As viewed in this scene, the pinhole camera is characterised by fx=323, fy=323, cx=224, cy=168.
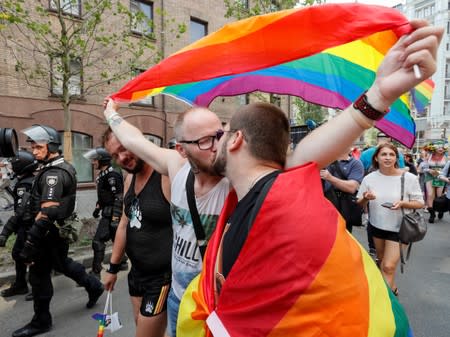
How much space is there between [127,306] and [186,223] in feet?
8.75

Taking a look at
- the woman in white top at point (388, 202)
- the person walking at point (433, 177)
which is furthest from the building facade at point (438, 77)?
the woman in white top at point (388, 202)

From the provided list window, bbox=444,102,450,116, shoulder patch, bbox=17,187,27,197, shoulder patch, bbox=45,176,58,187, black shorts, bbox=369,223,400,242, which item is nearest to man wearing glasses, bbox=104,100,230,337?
shoulder patch, bbox=45,176,58,187

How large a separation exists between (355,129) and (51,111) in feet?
41.4

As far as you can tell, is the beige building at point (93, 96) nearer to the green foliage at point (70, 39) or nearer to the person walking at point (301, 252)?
the green foliage at point (70, 39)

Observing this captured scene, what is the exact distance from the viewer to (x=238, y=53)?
5.00 feet

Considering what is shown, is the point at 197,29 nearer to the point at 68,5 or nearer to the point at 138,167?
the point at 68,5

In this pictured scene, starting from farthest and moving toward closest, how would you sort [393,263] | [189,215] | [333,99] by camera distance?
[393,263] < [333,99] < [189,215]

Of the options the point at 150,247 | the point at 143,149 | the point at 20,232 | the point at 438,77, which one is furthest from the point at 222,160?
the point at 438,77

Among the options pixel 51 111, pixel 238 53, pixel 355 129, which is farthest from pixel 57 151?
pixel 51 111

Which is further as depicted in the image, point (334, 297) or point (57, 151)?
point (57, 151)

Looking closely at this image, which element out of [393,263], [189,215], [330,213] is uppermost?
[330,213]

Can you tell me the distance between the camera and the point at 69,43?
28.2ft

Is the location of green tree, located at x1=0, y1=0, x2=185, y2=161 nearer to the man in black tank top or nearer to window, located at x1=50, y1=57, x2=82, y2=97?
window, located at x1=50, y1=57, x2=82, y2=97

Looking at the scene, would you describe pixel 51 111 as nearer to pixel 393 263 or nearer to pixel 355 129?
pixel 393 263
